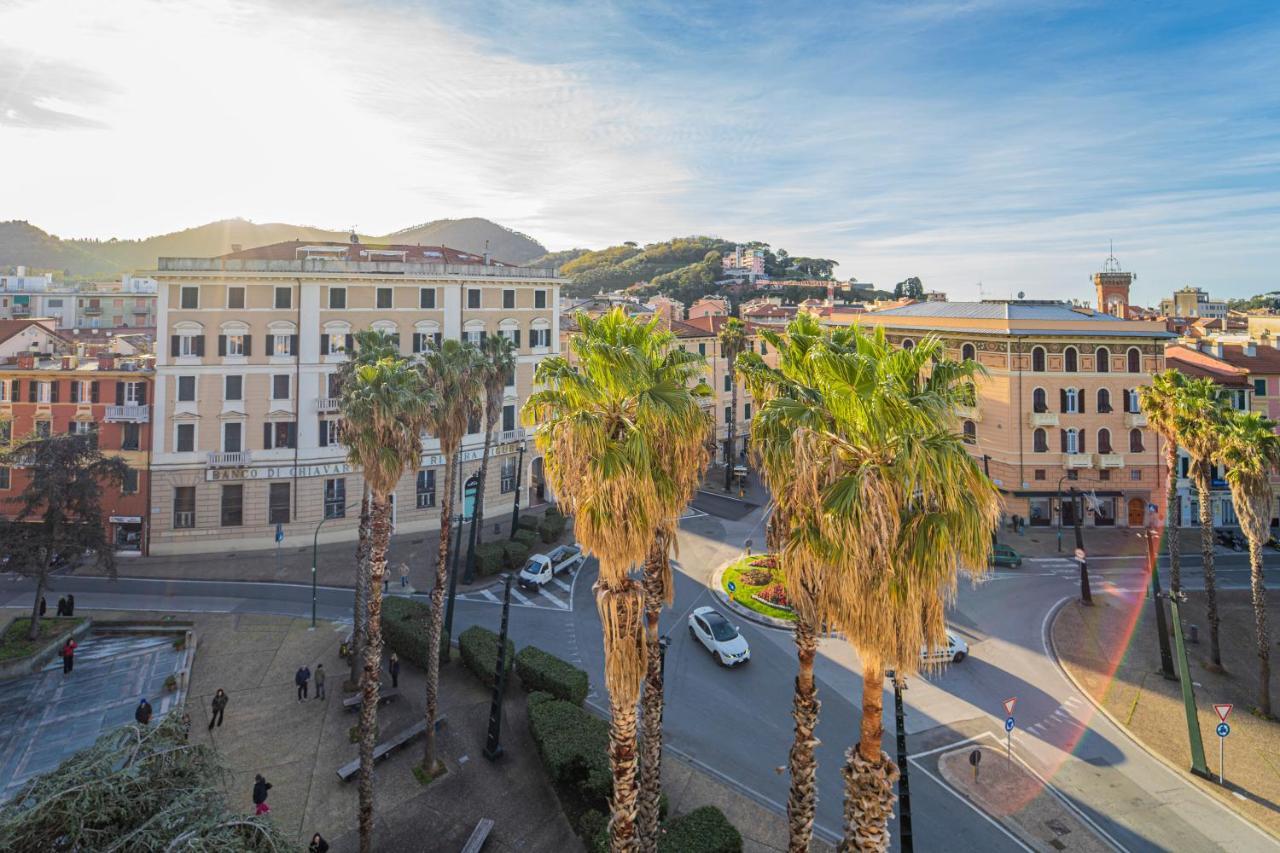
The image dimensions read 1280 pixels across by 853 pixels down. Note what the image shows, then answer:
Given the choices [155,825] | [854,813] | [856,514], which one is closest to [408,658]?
[155,825]

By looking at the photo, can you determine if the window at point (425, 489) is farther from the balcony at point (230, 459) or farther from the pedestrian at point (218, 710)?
the pedestrian at point (218, 710)

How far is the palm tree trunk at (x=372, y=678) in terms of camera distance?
56.4ft

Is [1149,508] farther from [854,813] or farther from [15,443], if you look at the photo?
[15,443]

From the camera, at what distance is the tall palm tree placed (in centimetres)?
2622

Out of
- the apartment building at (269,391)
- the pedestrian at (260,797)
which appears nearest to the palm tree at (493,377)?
the apartment building at (269,391)

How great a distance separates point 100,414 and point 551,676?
116ft

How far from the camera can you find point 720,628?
28.3 m

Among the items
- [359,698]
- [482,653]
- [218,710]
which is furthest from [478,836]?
[218,710]

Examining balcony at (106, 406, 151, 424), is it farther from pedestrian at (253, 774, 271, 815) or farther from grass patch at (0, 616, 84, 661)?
pedestrian at (253, 774, 271, 815)

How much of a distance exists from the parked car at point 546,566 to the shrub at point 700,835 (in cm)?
1898

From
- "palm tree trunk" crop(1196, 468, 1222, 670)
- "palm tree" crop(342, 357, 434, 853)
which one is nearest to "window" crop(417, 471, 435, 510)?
"palm tree" crop(342, 357, 434, 853)

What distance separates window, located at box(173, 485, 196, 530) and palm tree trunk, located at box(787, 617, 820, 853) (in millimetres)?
41571

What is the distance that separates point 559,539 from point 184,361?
25334mm

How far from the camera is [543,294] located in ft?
168
